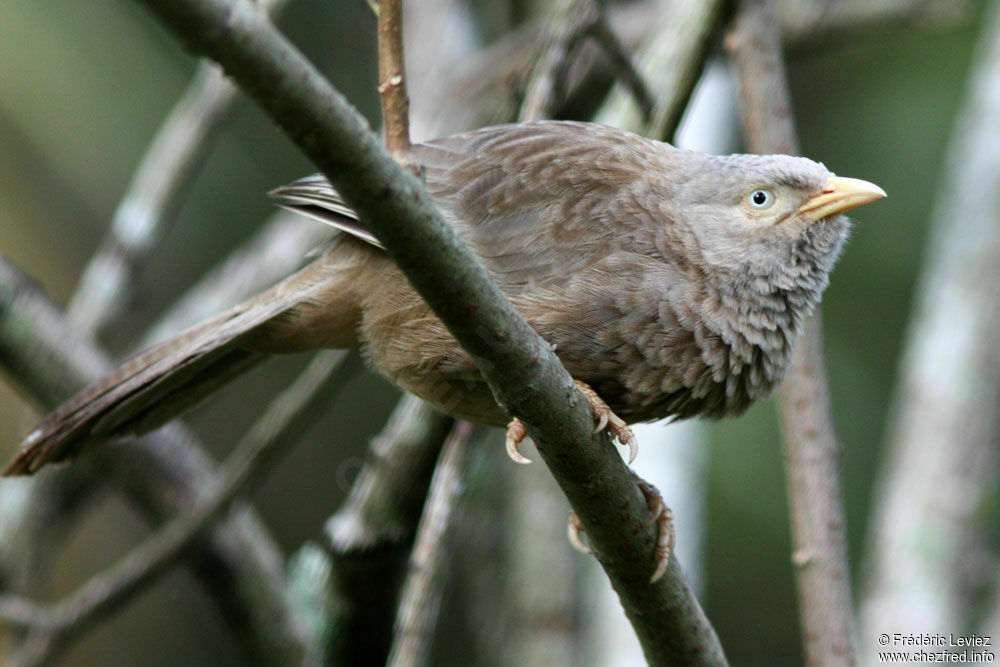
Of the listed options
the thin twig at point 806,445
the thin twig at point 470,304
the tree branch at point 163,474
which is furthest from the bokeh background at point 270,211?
the thin twig at point 470,304

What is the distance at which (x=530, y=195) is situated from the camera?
3.11m

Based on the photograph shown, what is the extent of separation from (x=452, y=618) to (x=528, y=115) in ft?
15.2

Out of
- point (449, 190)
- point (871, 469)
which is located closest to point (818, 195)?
point (449, 190)

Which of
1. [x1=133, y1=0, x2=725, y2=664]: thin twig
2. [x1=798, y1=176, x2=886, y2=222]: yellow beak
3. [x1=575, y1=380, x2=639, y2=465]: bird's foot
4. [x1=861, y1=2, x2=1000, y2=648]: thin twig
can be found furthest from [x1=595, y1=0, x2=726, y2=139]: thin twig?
[x1=861, y1=2, x2=1000, y2=648]: thin twig

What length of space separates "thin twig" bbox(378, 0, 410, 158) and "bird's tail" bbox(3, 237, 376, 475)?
1179 millimetres

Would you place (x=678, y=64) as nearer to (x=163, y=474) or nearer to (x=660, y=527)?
(x=660, y=527)

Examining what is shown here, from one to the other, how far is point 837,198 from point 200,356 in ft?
6.43

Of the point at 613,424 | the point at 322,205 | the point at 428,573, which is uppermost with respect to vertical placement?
the point at 322,205

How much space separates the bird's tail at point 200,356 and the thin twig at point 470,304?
3.70 ft

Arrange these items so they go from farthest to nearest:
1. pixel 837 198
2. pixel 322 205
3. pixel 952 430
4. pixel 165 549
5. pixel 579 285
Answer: pixel 952 430, pixel 165 549, pixel 837 198, pixel 322 205, pixel 579 285

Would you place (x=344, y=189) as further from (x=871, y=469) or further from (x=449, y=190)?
(x=871, y=469)

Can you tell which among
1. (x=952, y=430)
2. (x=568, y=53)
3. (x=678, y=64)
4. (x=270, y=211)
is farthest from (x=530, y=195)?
(x=270, y=211)

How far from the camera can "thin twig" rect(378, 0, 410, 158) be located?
2.00m

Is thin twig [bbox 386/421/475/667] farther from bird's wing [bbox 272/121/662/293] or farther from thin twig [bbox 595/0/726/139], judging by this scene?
thin twig [bbox 595/0/726/139]
